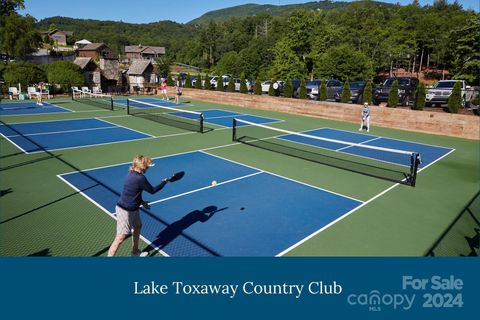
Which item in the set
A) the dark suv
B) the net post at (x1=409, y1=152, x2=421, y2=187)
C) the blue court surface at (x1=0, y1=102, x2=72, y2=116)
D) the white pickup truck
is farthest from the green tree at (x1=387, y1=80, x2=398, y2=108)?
the blue court surface at (x1=0, y1=102, x2=72, y2=116)

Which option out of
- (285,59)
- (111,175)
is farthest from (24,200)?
(285,59)

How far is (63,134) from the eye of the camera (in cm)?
1722

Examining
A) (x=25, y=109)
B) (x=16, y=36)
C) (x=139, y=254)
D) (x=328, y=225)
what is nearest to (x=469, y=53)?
(x=25, y=109)

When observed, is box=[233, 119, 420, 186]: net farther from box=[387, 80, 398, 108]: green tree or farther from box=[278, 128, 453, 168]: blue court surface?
box=[387, 80, 398, 108]: green tree

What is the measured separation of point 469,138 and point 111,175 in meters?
18.5

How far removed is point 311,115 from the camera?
2616 centimetres

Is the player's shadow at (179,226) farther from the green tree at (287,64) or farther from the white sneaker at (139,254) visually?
the green tree at (287,64)

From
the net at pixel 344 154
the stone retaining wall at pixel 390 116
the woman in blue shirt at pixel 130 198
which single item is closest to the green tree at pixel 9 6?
the stone retaining wall at pixel 390 116

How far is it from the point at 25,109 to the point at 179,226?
923 inches

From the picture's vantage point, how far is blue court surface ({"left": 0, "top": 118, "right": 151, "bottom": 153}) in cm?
1504

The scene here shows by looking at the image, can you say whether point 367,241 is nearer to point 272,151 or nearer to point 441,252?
point 441,252

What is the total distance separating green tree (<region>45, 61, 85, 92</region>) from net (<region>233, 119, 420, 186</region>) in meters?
26.7

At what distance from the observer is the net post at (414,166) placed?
1052 cm

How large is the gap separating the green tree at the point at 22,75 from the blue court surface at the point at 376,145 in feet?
96.4
